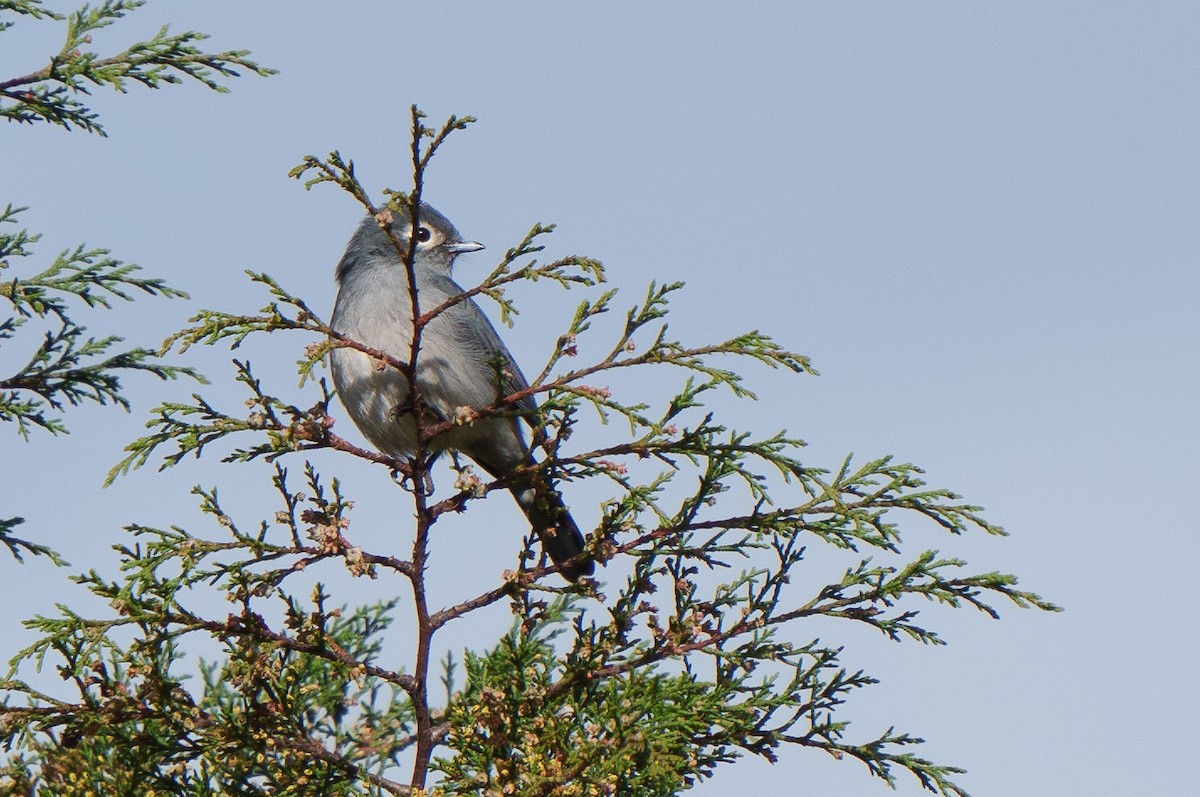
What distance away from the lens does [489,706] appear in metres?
4.54

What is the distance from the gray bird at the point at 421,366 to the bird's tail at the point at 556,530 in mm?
10

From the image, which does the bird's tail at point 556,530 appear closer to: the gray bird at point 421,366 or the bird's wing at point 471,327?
the gray bird at point 421,366

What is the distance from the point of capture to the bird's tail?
4820mm

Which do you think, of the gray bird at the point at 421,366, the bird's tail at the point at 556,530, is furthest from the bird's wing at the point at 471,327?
the bird's tail at the point at 556,530

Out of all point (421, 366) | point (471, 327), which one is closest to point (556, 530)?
point (421, 366)

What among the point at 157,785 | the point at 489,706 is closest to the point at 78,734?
the point at 157,785

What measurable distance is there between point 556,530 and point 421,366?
1.36 metres

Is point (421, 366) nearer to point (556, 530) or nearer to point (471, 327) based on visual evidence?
point (471, 327)

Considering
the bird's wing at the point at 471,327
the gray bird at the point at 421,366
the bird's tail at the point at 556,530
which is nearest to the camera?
the bird's tail at the point at 556,530

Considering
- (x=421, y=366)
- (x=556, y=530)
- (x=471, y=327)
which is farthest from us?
(x=471, y=327)

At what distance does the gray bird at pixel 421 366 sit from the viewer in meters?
6.18

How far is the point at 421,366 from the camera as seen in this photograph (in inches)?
252

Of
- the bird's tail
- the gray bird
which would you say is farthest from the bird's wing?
the bird's tail

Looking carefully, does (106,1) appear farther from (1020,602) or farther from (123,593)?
(1020,602)
